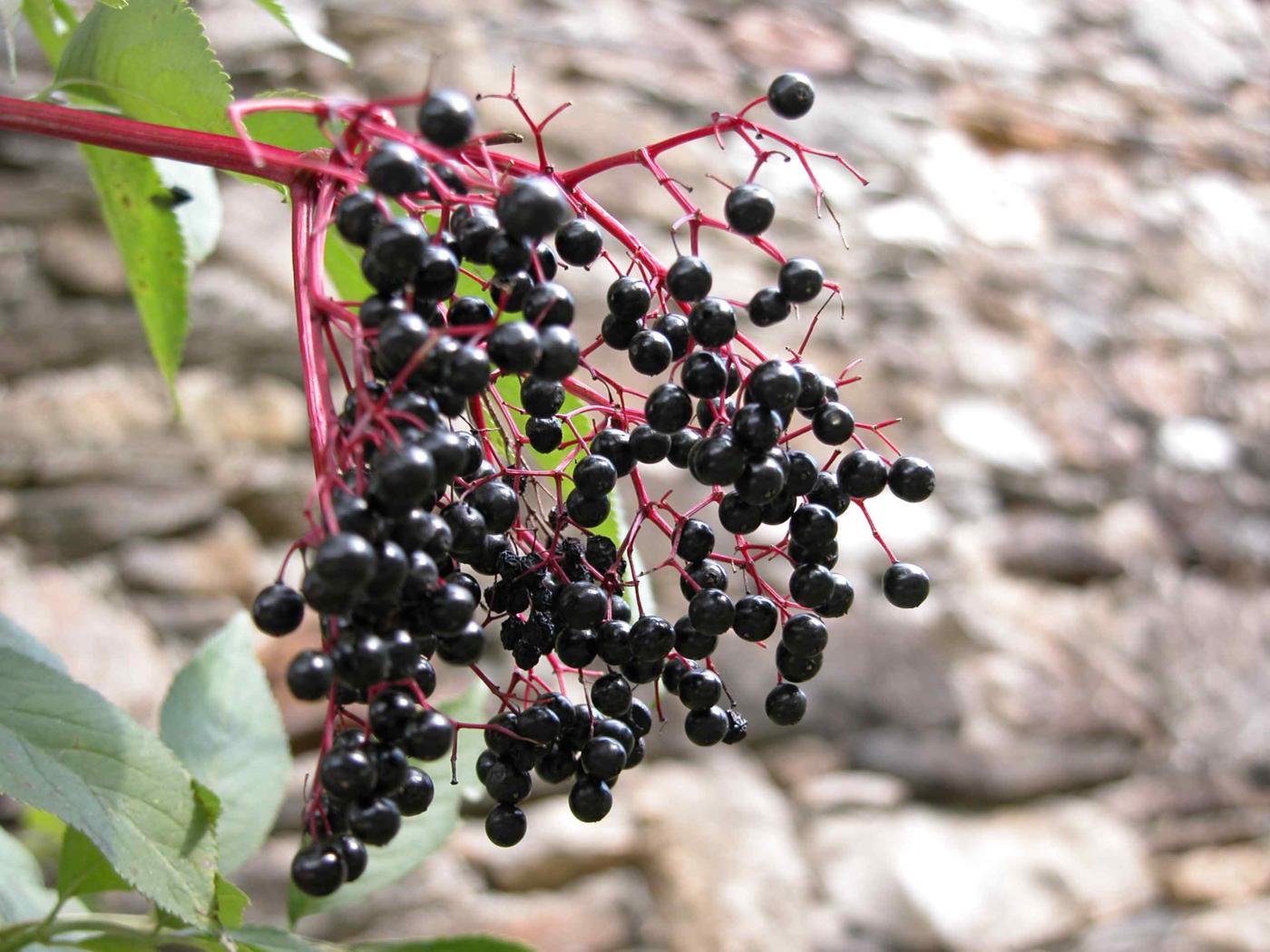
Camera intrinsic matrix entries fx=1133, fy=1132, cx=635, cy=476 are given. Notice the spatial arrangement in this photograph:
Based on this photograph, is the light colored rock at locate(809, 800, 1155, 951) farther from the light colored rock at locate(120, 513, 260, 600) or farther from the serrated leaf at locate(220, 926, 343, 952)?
the serrated leaf at locate(220, 926, 343, 952)

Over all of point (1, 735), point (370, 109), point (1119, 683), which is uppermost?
point (370, 109)

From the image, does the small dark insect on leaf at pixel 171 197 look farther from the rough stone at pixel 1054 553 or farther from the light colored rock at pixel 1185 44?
the light colored rock at pixel 1185 44

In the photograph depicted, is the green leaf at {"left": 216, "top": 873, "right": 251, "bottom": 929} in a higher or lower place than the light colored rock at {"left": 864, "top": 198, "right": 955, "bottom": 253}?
higher

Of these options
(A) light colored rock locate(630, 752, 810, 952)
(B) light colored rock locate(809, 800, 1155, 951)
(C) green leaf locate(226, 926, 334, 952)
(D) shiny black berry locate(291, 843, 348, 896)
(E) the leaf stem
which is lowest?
(B) light colored rock locate(809, 800, 1155, 951)

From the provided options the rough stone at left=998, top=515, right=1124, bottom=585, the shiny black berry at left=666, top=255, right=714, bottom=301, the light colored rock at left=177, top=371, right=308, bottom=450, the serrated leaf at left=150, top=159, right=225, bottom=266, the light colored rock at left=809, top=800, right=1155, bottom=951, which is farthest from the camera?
the rough stone at left=998, top=515, right=1124, bottom=585

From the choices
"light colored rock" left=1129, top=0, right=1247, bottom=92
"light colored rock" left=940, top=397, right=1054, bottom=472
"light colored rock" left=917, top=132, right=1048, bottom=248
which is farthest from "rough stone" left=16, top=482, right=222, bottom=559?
"light colored rock" left=1129, top=0, right=1247, bottom=92

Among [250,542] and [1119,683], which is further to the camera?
[1119,683]

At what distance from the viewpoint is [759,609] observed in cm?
52

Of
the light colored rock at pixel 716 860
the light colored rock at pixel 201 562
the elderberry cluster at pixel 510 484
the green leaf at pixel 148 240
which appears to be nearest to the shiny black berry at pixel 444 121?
the elderberry cluster at pixel 510 484

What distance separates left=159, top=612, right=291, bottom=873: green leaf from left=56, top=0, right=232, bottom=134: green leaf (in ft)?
1.23

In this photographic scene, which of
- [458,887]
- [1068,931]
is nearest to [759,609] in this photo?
[458,887]

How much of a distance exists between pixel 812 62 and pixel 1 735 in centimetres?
250

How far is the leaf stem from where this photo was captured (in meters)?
0.46

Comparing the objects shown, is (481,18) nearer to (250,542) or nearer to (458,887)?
(250,542)
